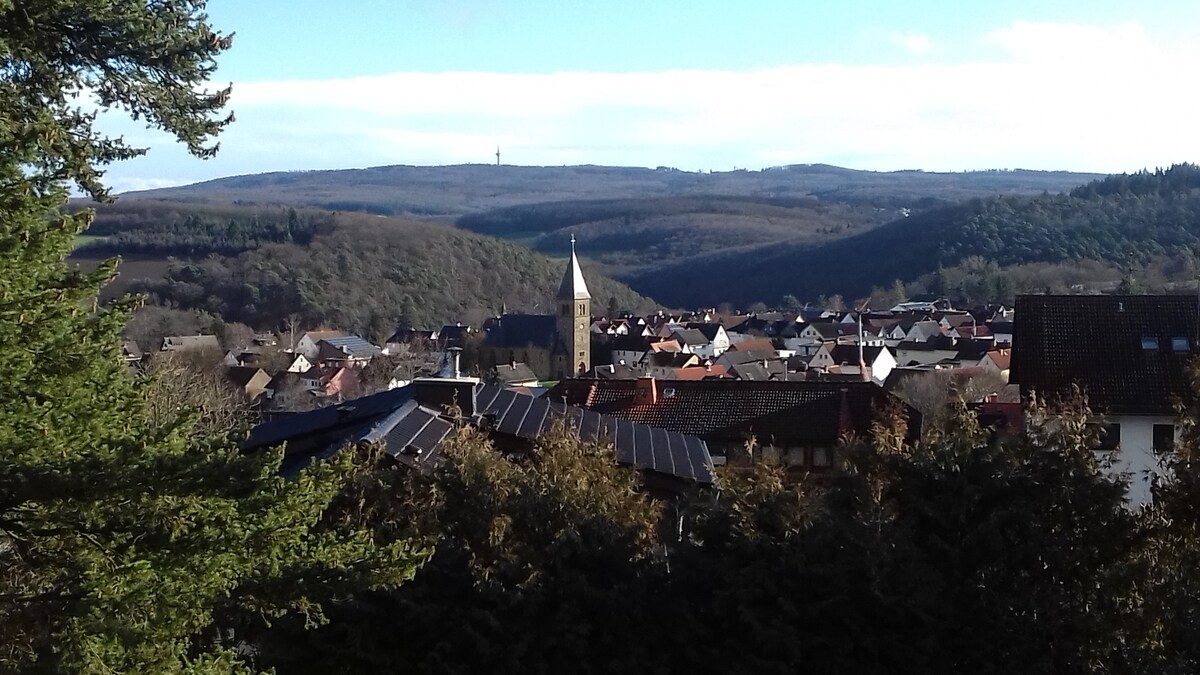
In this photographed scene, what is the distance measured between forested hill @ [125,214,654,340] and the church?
15.6 meters

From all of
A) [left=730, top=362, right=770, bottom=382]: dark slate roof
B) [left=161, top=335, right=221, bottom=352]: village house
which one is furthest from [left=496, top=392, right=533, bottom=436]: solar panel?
[left=161, top=335, right=221, bottom=352]: village house

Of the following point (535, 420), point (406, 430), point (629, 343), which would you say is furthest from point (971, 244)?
point (406, 430)

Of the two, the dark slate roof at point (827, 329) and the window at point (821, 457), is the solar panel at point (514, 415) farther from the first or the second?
the dark slate roof at point (827, 329)

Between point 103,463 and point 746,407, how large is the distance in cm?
2298

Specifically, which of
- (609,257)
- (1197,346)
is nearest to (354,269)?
(609,257)

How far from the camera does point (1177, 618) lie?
9.25 meters

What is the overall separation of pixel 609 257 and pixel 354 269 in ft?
238

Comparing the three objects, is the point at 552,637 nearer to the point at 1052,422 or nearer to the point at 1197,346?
the point at 1052,422

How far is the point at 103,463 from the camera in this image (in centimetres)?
702

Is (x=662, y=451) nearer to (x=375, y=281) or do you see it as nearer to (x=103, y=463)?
(x=103, y=463)

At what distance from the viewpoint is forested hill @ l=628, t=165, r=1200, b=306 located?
4909 inches

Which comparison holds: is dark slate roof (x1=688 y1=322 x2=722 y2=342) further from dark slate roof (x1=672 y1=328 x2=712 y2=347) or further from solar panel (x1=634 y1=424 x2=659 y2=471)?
solar panel (x1=634 y1=424 x2=659 y2=471)

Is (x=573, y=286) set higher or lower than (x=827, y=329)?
higher

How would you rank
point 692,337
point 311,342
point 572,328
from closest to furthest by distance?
point 311,342 < point 572,328 < point 692,337
